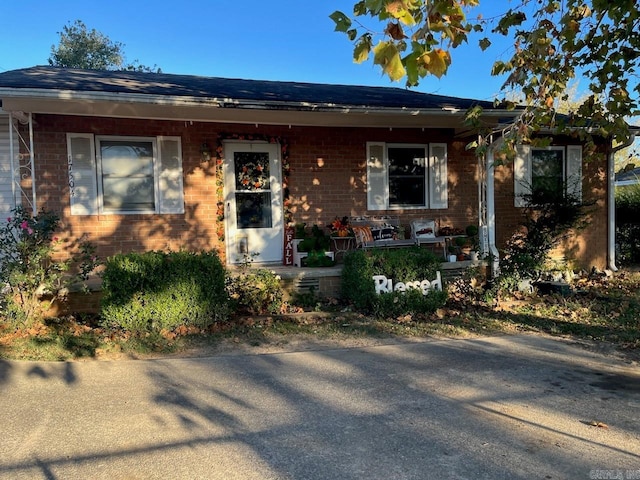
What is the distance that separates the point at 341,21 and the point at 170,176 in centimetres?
569

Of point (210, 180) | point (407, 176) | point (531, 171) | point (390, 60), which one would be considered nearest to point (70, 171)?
point (210, 180)

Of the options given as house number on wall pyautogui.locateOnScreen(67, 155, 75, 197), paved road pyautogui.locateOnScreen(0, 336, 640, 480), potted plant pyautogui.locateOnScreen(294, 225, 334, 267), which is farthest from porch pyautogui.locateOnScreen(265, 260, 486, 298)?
house number on wall pyautogui.locateOnScreen(67, 155, 75, 197)

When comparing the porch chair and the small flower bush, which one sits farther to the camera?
the porch chair

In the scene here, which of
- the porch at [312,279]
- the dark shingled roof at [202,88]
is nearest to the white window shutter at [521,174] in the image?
the dark shingled roof at [202,88]

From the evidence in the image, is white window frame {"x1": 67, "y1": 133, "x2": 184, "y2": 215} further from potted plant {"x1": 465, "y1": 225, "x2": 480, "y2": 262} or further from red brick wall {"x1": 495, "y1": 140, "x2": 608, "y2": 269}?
red brick wall {"x1": 495, "y1": 140, "x2": 608, "y2": 269}

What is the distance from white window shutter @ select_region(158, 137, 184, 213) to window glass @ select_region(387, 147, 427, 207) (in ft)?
12.5

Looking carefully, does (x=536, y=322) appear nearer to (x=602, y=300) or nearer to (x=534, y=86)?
(x=602, y=300)

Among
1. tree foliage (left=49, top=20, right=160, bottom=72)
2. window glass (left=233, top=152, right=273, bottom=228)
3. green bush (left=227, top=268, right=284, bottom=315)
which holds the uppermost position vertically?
tree foliage (left=49, top=20, right=160, bottom=72)

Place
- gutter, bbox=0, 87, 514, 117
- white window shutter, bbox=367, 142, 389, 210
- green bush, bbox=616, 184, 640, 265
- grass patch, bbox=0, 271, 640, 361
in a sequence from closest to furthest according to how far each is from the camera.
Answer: grass patch, bbox=0, 271, 640, 361
gutter, bbox=0, 87, 514, 117
white window shutter, bbox=367, 142, 389, 210
green bush, bbox=616, 184, 640, 265

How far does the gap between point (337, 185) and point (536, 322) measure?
407 cm

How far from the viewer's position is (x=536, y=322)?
6.61 metres

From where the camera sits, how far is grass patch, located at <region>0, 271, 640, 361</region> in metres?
5.39

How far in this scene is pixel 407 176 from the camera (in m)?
9.33

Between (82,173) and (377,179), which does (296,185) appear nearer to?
(377,179)
